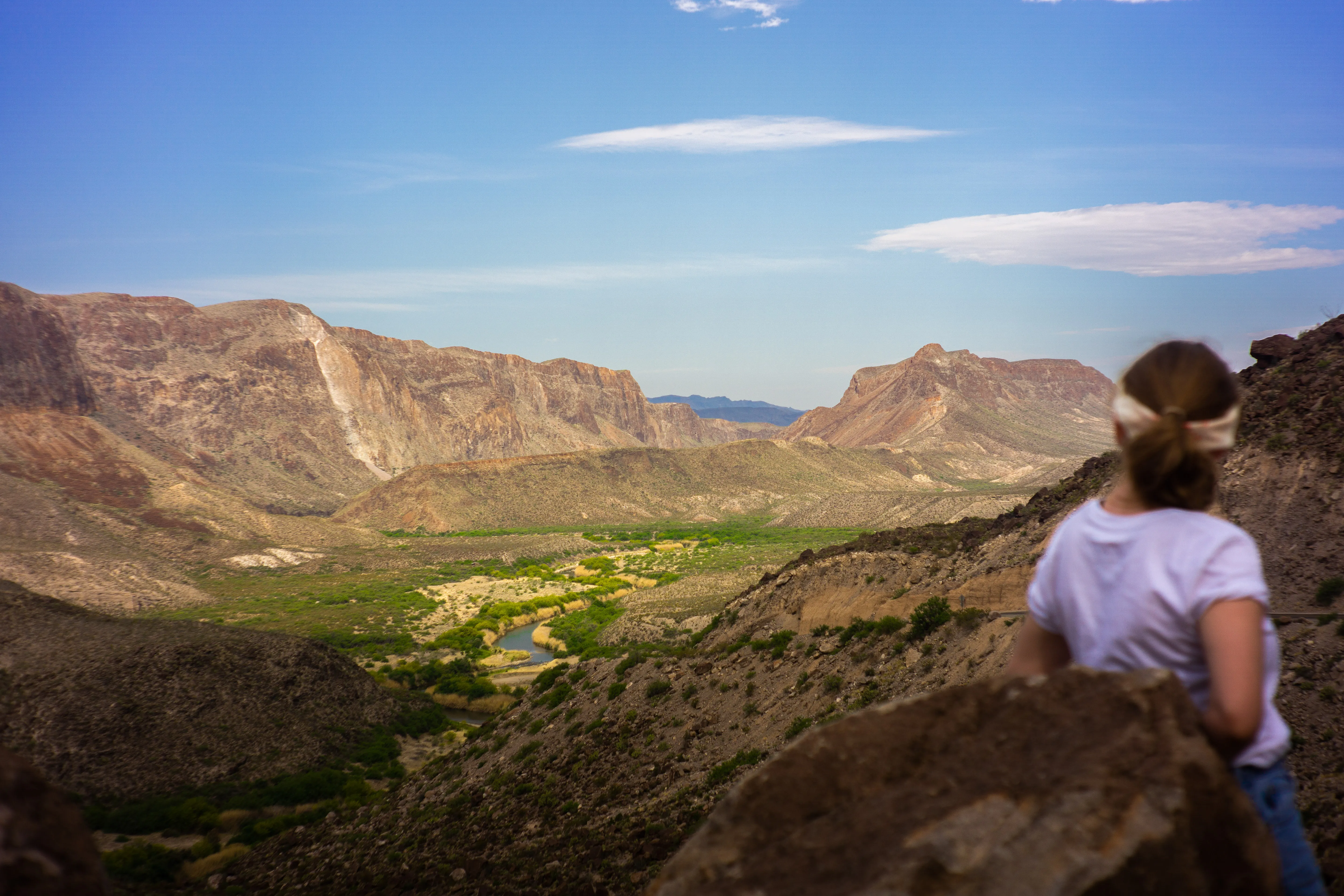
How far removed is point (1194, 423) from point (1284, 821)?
114cm

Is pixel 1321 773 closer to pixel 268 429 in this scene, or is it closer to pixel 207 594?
pixel 207 594

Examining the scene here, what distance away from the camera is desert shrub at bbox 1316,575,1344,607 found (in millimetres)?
13633

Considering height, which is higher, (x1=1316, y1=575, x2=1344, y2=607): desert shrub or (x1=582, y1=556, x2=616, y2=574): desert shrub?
(x1=1316, y1=575, x2=1344, y2=607): desert shrub

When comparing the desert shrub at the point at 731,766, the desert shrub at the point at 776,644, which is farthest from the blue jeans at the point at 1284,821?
the desert shrub at the point at 776,644

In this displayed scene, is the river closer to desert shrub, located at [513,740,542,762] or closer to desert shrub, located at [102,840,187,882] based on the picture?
desert shrub, located at [513,740,542,762]

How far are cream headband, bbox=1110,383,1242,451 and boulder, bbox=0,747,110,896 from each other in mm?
3379

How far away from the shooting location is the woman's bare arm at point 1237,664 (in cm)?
211

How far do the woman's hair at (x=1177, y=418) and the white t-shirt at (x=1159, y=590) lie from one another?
66mm

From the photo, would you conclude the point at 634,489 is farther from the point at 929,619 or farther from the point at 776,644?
the point at 929,619

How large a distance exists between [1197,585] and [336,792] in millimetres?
31258

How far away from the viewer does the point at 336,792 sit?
28.2m

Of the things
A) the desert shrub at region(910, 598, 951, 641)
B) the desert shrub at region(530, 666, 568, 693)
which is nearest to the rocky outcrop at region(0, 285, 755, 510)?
the desert shrub at region(530, 666, 568, 693)

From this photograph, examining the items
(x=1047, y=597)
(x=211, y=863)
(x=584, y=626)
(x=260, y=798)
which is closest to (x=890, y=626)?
(x=1047, y=597)

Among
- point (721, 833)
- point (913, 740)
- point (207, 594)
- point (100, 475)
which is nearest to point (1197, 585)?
point (913, 740)
